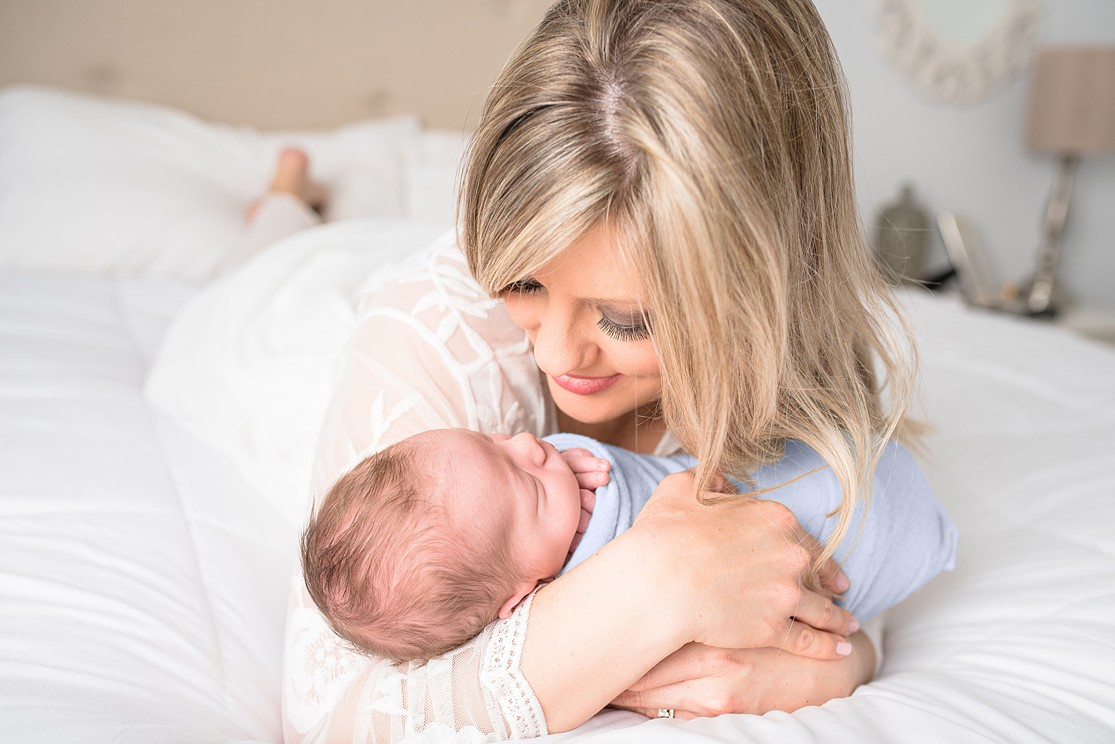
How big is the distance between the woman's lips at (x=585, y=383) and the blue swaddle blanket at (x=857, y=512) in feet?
0.23

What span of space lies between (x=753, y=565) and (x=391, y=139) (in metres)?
2.31

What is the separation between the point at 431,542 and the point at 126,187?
1957mm

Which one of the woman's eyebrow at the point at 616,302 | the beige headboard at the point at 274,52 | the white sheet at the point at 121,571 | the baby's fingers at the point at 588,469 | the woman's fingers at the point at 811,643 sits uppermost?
the beige headboard at the point at 274,52

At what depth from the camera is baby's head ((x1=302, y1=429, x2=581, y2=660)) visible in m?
0.90

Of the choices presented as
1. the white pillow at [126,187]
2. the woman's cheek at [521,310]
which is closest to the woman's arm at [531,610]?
the woman's cheek at [521,310]

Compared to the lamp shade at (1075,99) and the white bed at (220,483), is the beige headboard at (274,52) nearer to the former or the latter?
the white bed at (220,483)

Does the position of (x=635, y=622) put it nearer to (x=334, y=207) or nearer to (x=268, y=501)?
(x=268, y=501)

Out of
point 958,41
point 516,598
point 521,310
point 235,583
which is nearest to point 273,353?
point 235,583

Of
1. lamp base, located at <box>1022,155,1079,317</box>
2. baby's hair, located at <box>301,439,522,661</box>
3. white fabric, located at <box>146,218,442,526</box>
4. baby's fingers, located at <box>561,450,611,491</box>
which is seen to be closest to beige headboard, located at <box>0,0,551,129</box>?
white fabric, located at <box>146,218,442,526</box>

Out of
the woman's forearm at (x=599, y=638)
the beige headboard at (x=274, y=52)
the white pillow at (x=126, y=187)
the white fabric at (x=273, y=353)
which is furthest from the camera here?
the beige headboard at (x=274, y=52)

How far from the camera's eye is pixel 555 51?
912mm

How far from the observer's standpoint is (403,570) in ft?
2.93

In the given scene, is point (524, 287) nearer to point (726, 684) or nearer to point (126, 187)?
point (726, 684)

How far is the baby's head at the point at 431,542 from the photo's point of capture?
90 cm
